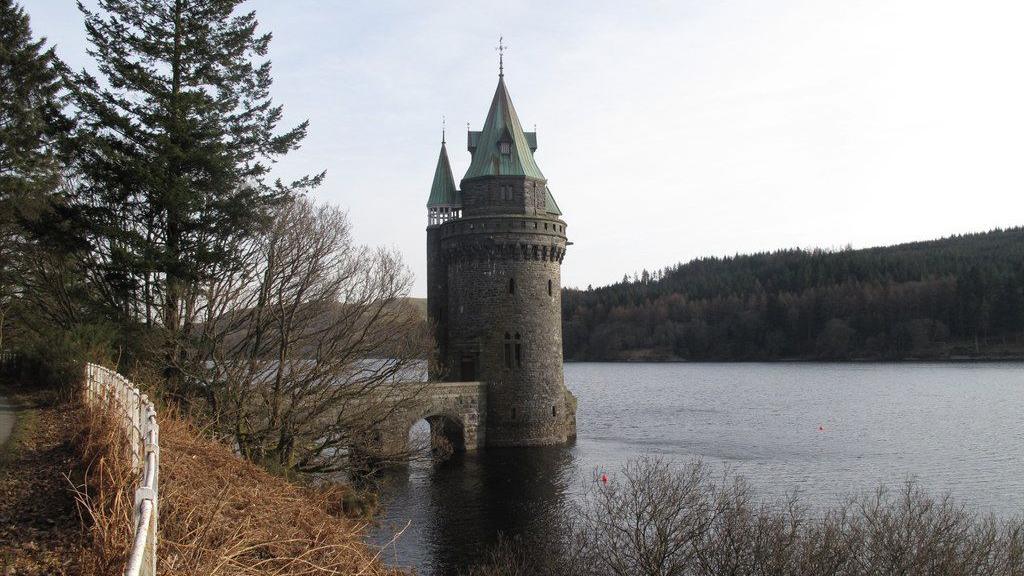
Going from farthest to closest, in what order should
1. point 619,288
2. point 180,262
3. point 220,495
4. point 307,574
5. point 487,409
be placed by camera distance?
point 619,288 → point 487,409 → point 180,262 → point 220,495 → point 307,574

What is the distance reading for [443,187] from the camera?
44281mm

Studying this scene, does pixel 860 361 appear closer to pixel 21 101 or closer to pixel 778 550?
pixel 778 550

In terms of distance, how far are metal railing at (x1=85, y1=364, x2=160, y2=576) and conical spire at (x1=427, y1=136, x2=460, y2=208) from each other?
30044 mm

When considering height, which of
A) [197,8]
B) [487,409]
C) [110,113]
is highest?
[197,8]

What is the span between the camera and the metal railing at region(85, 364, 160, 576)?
14.9 feet

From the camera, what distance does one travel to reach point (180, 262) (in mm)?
21188

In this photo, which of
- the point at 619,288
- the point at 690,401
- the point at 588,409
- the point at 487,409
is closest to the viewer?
the point at 487,409

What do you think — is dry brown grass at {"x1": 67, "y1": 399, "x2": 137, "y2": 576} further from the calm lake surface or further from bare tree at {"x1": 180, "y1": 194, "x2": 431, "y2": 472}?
bare tree at {"x1": 180, "y1": 194, "x2": 431, "y2": 472}

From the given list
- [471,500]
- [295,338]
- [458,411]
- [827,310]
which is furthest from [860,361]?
[295,338]

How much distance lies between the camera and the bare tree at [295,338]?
20266 mm

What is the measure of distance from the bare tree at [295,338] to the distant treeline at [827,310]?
106m

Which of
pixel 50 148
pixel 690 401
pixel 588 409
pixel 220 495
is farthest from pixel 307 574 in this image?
pixel 690 401

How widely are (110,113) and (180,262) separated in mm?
4254

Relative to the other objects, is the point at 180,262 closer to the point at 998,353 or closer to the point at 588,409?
the point at 588,409
